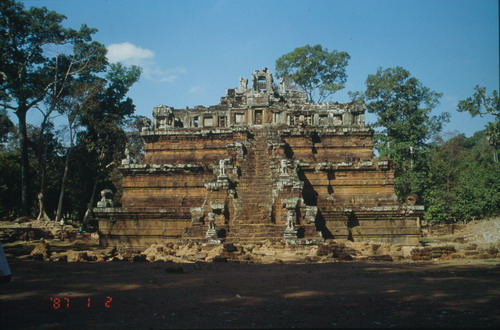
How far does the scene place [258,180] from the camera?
20797mm

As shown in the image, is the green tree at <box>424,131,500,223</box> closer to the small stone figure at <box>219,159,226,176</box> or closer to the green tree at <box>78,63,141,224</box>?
the small stone figure at <box>219,159,226,176</box>

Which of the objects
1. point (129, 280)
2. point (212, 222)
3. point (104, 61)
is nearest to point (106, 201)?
point (212, 222)

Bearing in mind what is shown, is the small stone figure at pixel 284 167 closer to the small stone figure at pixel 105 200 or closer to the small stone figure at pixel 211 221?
the small stone figure at pixel 211 221

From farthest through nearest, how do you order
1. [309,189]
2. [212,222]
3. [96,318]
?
1. [309,189]
2. [212,222]
3. [96,318]

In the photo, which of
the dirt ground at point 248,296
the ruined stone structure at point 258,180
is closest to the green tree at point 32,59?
the ruined stone structure at point 258,180

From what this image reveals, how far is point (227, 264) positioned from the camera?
44.1 ft

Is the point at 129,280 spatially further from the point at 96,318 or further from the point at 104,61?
the point at 104,61

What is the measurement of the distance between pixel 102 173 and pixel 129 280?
29.8m

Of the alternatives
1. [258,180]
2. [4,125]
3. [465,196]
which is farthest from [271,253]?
[4,125]

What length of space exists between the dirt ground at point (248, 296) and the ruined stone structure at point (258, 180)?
248 inches

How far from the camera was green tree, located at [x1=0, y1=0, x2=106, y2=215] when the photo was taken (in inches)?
1233
